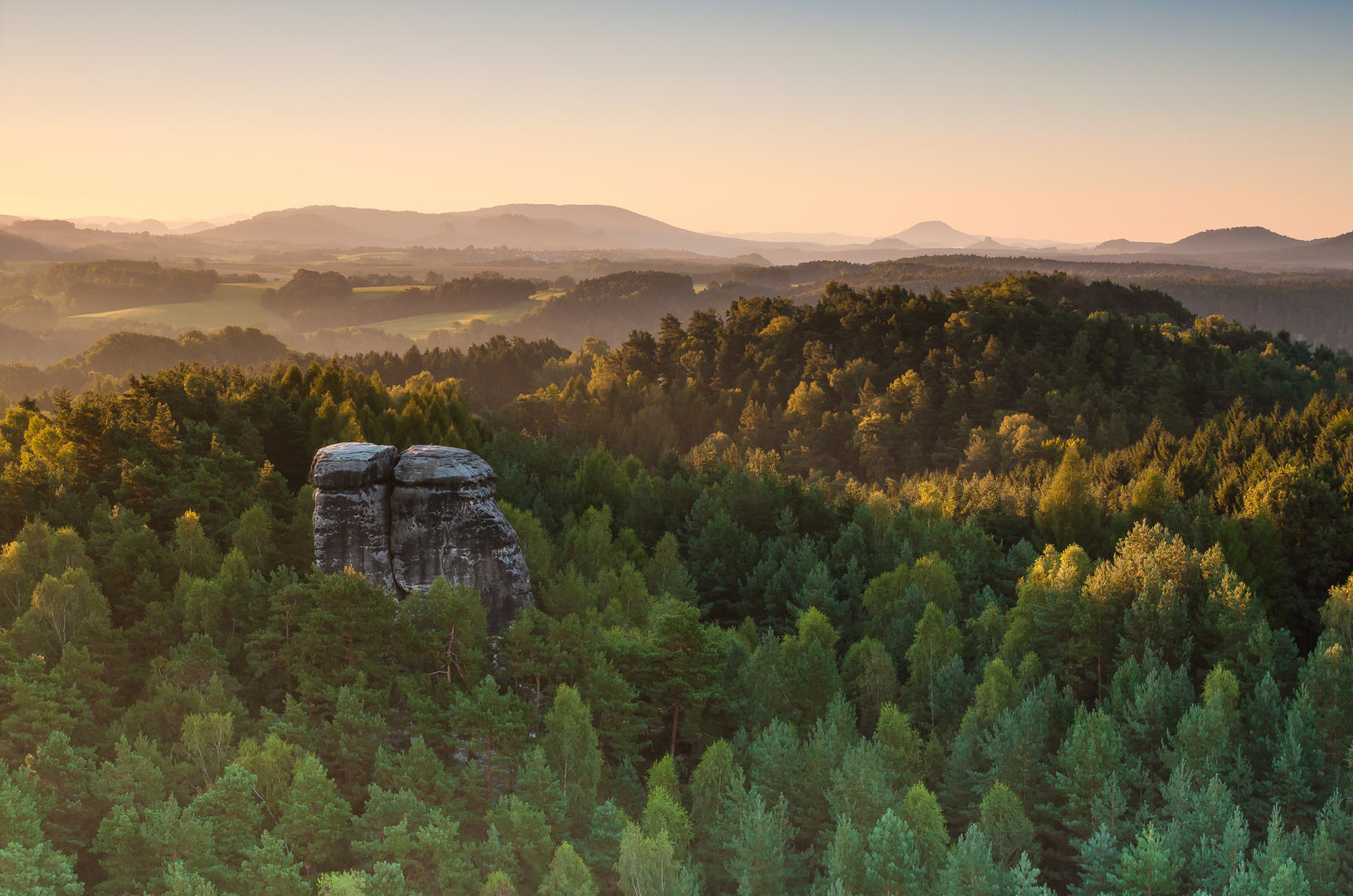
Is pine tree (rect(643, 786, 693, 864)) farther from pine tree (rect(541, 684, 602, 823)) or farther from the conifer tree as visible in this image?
the conifer tree

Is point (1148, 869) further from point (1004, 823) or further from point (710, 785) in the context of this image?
point (710, 785)

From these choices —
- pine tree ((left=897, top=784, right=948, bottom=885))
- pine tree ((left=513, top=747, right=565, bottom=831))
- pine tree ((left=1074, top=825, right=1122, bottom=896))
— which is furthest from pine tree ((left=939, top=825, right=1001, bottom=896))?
pine tree ((left=513, top=747, right=565, bottom=831))

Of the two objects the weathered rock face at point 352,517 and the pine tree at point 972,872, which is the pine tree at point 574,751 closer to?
the pine tree at point 972,872

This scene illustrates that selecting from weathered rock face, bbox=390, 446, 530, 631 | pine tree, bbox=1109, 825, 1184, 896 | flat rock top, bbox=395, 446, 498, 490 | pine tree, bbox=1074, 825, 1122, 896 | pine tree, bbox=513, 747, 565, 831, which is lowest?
pine tree, bbox=1074, 825, 1122, 896

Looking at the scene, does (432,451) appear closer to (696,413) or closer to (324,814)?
(324,814)

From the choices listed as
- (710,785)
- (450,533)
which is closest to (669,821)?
(710,785)

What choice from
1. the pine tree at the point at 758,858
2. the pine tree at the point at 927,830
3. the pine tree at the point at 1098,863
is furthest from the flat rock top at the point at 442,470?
the pine tree at the point at 1098,863
